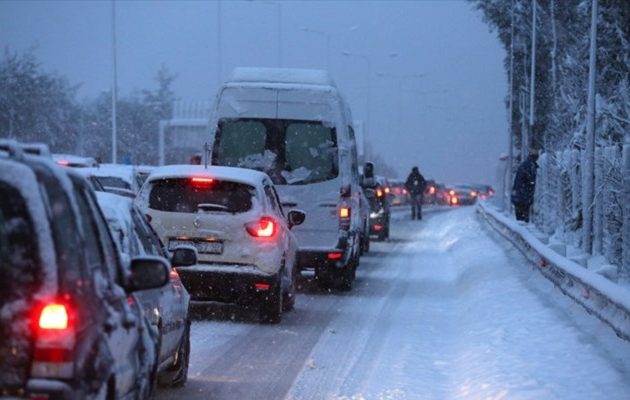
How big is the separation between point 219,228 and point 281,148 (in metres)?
4.73

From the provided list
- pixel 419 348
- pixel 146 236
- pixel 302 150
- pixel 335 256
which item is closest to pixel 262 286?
pixel 419 348

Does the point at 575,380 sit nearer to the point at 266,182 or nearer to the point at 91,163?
the point at 266,182

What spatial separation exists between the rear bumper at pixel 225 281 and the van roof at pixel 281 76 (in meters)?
5.74

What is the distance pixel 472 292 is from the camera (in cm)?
1884

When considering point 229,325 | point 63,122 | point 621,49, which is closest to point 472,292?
point 229,325

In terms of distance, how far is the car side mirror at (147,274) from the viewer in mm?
6383

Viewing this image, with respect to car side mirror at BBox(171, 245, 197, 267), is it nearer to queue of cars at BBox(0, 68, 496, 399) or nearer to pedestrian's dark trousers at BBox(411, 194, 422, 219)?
queue of cars at BBox(0, 68, 496, 399)

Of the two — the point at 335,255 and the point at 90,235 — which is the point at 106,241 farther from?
the point at 335,255

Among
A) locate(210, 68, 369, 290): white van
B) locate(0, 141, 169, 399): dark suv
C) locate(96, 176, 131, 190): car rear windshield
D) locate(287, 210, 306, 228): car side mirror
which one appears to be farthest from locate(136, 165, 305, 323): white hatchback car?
locate(96, 176, 131, 190): car rear windshield

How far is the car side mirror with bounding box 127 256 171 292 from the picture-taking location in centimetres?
638

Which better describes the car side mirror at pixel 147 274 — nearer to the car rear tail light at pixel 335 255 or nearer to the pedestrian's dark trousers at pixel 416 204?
the car rear tail light at pixel 335 255

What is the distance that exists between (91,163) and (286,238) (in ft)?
32.2

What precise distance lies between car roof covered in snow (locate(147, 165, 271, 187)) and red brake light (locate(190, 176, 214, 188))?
0.04 m

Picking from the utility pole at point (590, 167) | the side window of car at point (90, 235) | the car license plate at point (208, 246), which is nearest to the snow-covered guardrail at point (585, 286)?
the utility pole at point (590, 167)
